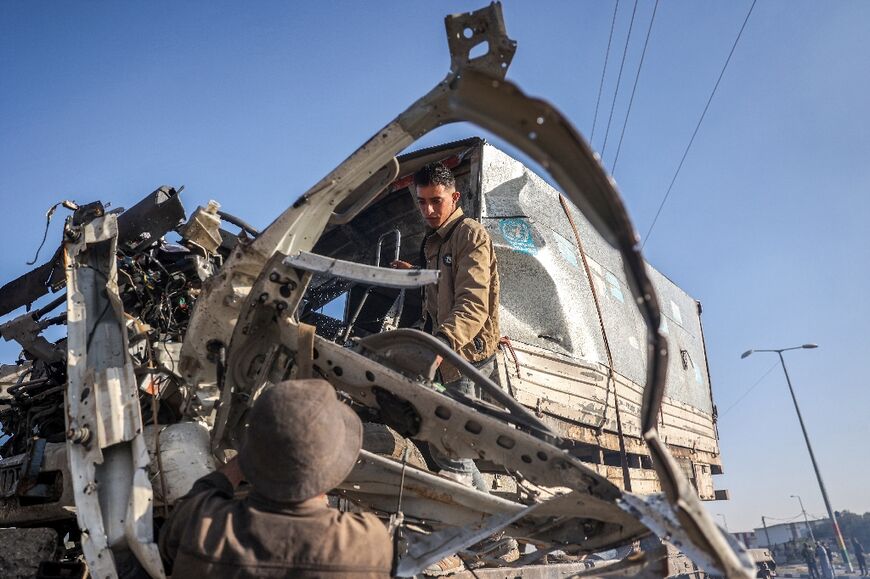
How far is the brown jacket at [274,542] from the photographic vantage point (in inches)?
69.4

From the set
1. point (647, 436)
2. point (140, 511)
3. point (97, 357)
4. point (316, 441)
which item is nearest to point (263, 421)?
point (316, 441)

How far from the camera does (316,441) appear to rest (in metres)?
1.86

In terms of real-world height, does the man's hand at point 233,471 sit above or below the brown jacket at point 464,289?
below

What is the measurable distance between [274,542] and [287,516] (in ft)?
0.28

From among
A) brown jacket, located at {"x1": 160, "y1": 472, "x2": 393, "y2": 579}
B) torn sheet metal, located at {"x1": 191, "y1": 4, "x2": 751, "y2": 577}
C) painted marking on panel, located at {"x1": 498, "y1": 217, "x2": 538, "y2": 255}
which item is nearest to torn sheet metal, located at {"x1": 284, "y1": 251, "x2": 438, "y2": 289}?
torn sheet metal, located at {"x1": 191, "y1": 4, "x2": 751, "y2": 577}

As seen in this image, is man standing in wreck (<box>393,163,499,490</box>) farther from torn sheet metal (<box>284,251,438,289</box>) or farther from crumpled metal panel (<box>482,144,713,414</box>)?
crumpled metal panel (<box>482,144,713,414</box>)

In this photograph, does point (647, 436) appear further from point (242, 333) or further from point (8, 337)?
point (8, 337)

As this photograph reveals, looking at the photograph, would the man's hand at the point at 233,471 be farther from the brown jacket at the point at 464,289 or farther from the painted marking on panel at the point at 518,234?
the painted marking on panel at the point at 518,234

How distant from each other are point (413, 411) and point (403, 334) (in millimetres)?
350

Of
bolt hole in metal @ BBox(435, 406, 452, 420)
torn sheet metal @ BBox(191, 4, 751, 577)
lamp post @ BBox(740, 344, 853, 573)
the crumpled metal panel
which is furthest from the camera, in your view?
lamp post @ BBox(740, 344, 853, 573)

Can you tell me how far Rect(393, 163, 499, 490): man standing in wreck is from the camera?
10.4 ft

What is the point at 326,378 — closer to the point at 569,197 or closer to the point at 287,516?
the point at 287,516

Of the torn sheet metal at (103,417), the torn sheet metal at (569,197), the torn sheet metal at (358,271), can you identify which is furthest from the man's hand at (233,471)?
the torn sheet metal at (358,271)

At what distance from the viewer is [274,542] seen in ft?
5.85
